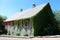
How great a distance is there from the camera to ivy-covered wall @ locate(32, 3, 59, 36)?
2969 cm

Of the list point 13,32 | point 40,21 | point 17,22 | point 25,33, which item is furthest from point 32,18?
point 13,32

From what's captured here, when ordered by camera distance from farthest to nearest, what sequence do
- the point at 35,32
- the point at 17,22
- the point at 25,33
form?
the point at 17,22
the point at 25,33
the point at 35,32

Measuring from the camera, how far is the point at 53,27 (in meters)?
30.3

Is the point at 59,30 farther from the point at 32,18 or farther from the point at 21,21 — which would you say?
the point at 21,21

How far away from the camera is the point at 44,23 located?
100ft

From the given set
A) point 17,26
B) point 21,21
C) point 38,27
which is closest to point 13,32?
point 17,26

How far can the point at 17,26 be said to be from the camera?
35.7 metres

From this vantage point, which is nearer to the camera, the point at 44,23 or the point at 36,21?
the point at 36,21

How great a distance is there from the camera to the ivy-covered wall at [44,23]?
2969 centimetres

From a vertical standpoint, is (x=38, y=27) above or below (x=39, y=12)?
below

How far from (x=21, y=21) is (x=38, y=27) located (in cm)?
503

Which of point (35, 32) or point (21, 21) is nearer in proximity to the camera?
point (35, 32)

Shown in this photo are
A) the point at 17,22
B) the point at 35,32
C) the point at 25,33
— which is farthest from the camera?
the point at 17,22

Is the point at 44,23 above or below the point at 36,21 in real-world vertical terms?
below
